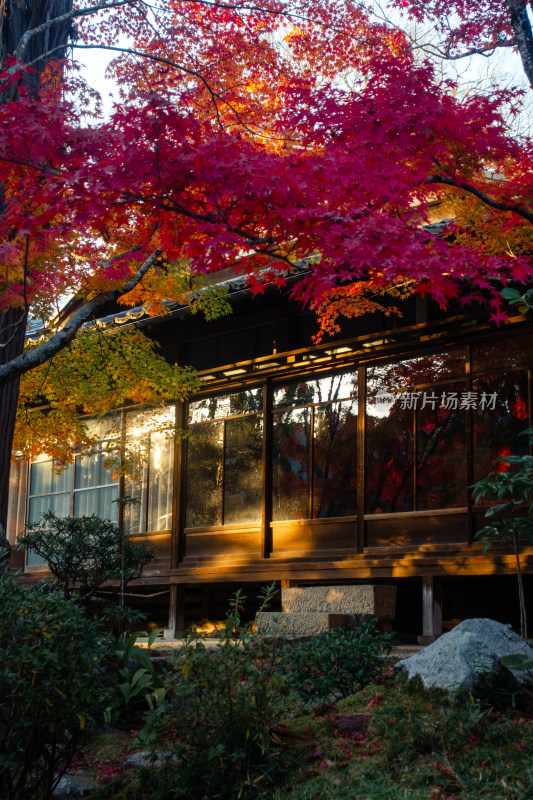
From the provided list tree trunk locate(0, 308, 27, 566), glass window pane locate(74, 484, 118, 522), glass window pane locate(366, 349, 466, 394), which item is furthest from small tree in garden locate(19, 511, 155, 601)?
glass window pane locate(74, 484, 118, 522)

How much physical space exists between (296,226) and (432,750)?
13.8 ft

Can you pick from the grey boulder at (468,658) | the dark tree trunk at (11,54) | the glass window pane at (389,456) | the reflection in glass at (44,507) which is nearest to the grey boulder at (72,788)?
the grey boulder at (468,658)

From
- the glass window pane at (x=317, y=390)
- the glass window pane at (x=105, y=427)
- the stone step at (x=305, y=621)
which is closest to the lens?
the stone step at (x=305, y=621)

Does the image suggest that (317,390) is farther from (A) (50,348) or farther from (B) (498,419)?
(A) (50,348)

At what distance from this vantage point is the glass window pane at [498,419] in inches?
459

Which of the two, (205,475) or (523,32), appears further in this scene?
(205,475)

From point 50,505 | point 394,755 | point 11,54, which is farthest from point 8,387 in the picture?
point 50,505

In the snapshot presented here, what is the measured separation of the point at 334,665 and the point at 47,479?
12.4 meters

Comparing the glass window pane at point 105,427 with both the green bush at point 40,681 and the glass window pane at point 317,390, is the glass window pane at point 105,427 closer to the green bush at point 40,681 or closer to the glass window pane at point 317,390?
the glass window pane at point 317,390

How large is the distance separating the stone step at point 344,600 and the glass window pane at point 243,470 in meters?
2.15

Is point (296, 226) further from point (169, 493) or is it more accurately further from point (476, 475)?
point (169, 493)

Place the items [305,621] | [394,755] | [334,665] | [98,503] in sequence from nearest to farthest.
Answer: [394,755] → [334,665] → [305,621] → [98,503]

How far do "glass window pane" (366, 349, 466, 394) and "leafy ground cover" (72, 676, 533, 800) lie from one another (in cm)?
611

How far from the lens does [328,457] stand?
13836 mm
